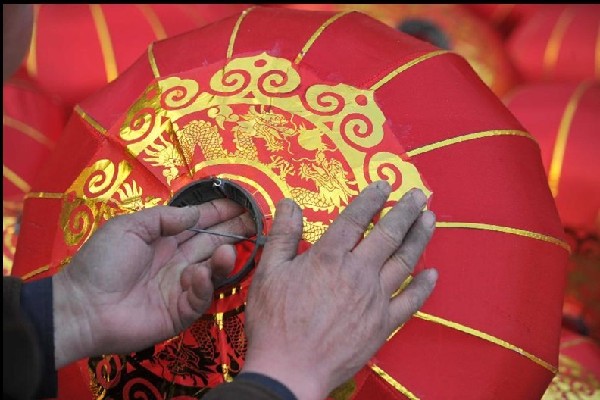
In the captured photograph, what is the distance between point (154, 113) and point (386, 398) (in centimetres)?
67

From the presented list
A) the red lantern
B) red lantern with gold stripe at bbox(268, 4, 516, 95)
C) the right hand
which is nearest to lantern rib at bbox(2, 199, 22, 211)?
red lantern with gold stripe at bbox(268, 4, 516, 95)

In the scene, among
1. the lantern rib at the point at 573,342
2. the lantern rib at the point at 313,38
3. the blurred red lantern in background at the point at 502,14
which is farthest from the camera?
the blurred red lantern in background at the point at 502,14

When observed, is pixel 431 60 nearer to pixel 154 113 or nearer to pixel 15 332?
pixel 154 113

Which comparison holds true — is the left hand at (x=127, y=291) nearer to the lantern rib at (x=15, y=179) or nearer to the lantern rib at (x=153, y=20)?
the lantern rib at (x=15, y=179)

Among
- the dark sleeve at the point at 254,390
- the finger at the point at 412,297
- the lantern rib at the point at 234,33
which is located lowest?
the dark sleeve at the point at 254,390

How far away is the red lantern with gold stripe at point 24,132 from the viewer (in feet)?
9.01

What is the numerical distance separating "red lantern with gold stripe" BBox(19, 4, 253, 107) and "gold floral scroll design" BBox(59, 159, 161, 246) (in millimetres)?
1596

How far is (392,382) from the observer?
1198 mm

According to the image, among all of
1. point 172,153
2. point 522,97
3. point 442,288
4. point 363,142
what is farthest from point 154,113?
point 522,97

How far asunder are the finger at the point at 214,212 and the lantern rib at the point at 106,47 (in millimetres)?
1801

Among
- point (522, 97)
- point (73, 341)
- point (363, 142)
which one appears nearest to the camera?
point (73, 341)

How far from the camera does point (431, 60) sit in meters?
1.47

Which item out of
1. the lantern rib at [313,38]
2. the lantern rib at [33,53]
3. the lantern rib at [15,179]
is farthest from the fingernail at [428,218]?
the lantern rib at [33,53]

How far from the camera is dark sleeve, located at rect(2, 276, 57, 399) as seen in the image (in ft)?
3.30
